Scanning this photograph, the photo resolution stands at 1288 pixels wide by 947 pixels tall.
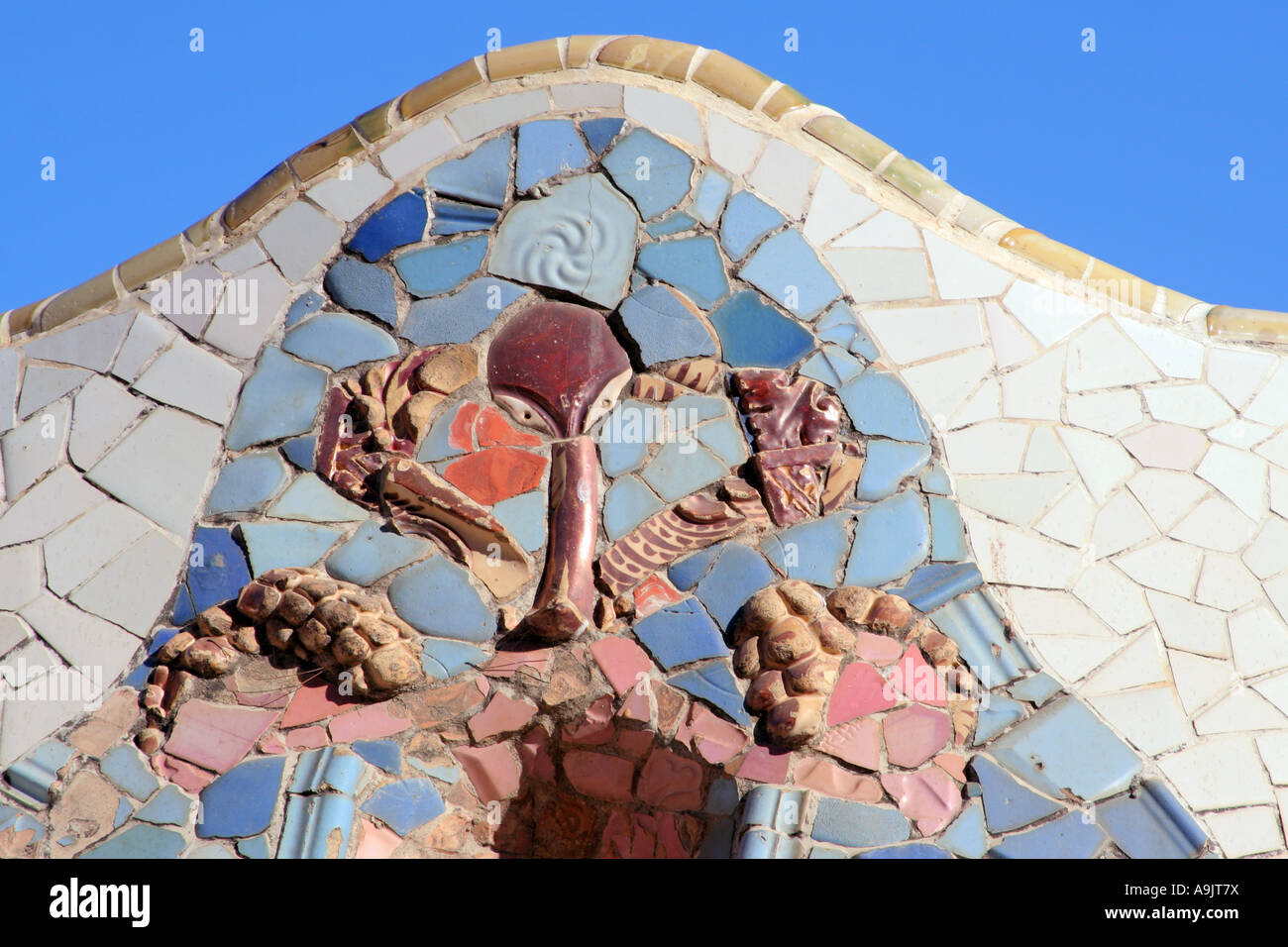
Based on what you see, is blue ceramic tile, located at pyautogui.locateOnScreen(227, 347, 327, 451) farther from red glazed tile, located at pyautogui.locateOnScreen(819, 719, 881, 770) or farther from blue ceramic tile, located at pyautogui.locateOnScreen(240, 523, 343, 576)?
red glazed tile, located at pyautogui.locateOnScreen(819, 719, 881, 770)

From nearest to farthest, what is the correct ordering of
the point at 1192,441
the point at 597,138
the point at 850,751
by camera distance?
the point at 850,751 < the point at 1192,441 < the point at 597,138

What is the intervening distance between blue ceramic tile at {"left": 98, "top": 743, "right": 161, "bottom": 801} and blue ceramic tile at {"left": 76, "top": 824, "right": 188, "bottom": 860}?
11 cm

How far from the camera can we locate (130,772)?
602 centimetres

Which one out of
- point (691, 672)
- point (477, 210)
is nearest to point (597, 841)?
point (691, 672)

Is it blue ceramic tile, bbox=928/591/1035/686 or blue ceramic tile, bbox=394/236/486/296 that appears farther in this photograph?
blue ceramic tile, bbox=394/236/486/296

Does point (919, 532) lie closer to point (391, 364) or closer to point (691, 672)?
point (691, 672)

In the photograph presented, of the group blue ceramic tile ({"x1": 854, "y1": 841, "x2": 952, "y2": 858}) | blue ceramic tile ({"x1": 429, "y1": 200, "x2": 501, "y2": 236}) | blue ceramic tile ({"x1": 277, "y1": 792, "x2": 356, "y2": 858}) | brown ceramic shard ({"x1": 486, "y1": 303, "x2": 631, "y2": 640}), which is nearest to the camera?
blue ceramic tile ({"x1": 854, "y1": 841, "x2": 952, "y2": 858})

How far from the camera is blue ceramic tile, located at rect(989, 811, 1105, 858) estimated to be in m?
5.74

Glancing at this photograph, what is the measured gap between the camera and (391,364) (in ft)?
21.4

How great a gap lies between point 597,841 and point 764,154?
7.48 feet

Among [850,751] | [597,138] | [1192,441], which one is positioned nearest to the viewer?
[850,751]

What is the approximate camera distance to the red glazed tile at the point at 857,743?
588 centimetres

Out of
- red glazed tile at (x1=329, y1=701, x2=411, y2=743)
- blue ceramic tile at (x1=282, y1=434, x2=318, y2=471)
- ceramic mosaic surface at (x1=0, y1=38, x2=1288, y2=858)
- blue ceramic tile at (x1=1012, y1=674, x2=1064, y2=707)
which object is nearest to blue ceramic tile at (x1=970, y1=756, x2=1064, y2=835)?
ceramic mosaic surface at (x1=0, y1=38, x2=1288, y2=858)

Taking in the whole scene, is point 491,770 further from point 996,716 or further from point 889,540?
point 996,716
